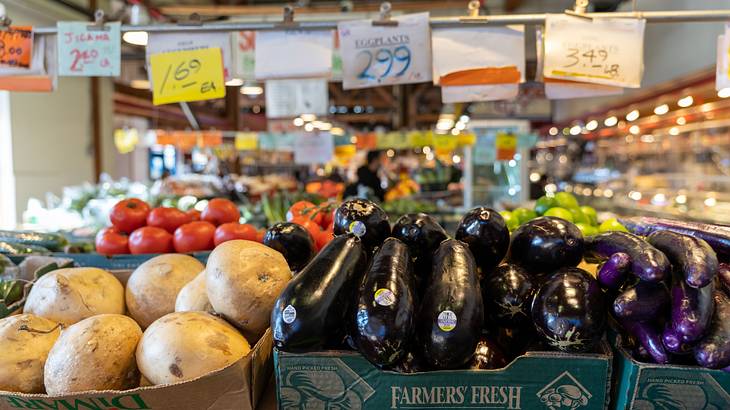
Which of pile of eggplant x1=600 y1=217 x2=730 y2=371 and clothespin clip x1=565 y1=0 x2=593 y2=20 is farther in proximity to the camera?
clothespin clip x1=565 y1=0 x2=593 y2=20

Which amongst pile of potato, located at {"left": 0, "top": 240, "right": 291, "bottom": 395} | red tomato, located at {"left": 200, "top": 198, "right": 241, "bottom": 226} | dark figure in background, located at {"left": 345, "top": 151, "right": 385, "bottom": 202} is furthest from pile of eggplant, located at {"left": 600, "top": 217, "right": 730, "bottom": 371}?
dark figure in background, located at {"left": 345, "top": 151, "right": 385, "bottom": 202}

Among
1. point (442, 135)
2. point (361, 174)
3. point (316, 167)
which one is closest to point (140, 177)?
point (316, 167)

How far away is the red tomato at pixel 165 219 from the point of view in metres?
2.24

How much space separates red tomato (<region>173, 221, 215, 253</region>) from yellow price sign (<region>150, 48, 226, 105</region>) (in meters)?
0.54

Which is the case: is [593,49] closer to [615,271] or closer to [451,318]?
[615,271]

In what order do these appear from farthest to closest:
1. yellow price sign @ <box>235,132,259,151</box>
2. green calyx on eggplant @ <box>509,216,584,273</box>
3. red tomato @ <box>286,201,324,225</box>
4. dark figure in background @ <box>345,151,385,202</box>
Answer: yellow price sign @ <box>235,132,259,151</box> < dark figure in background @ <box>345,151,385,202</box> < red tomato @ <box>286,201,324,225</box> < green calyx on eggplant @ <box>509,216,584,273</box>

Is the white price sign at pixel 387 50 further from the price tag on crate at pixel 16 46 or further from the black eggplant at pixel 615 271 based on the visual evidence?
the price tag on crate at pixel 16 46

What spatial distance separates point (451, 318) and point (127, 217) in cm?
176

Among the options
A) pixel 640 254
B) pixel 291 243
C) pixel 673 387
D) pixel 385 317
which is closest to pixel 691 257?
pixel 640 254

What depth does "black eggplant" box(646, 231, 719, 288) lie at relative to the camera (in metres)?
1.05

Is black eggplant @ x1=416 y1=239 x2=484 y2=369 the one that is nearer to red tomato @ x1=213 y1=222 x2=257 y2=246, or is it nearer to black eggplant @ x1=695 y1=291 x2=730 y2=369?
black eggplant @ x1=695 y1=291 x2=730 y2=369

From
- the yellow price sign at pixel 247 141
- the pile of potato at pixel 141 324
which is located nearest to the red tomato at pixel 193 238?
the pile of potato at pixel 141 324

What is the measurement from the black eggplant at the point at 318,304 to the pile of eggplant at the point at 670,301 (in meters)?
0.61

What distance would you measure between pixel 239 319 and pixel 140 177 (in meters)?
13.4
